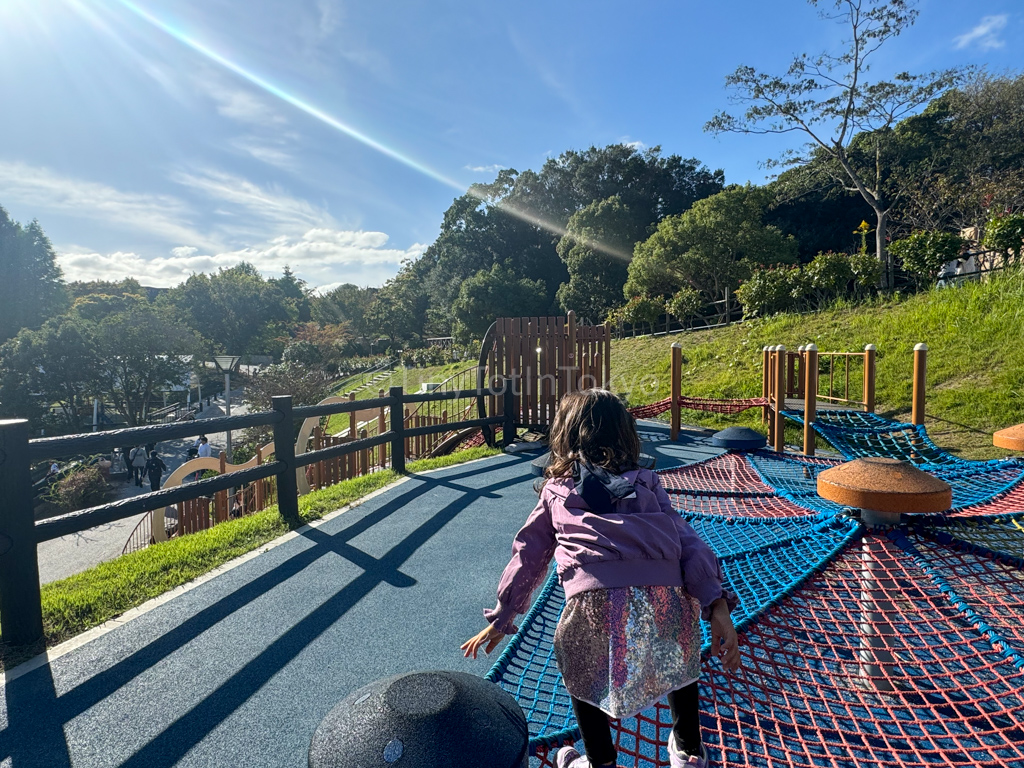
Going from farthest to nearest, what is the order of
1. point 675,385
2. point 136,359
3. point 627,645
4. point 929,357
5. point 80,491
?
point 136,359, point 80,491, point 929,357, point 675,385, point 627,645

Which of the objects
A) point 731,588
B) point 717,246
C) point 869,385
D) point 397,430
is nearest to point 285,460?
point 397,430

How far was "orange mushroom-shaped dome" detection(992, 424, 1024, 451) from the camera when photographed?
345 cm

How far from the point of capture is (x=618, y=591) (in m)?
1.55

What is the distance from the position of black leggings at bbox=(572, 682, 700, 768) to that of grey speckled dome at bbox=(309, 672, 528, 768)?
16.8 inches

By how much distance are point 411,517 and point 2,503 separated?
9.16ft

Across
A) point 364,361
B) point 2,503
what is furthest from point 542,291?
point 2,503

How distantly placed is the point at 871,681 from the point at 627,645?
4.85 feet

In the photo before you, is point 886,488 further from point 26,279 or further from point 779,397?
point 26,279

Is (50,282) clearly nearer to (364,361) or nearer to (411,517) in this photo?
(364,361)

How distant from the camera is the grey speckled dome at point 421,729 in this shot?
3.71 feet

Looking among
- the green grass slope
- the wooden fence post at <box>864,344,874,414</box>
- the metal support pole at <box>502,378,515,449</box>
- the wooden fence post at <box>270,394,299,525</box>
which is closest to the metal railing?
the wooden fence post at <box>270,394,299,525</box>

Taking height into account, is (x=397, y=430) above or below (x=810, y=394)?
below

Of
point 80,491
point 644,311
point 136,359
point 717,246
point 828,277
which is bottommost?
point 80,491

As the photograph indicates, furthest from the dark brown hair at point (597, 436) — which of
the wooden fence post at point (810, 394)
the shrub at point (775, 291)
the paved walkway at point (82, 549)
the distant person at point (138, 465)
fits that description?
the distant person at point (138, 465)
